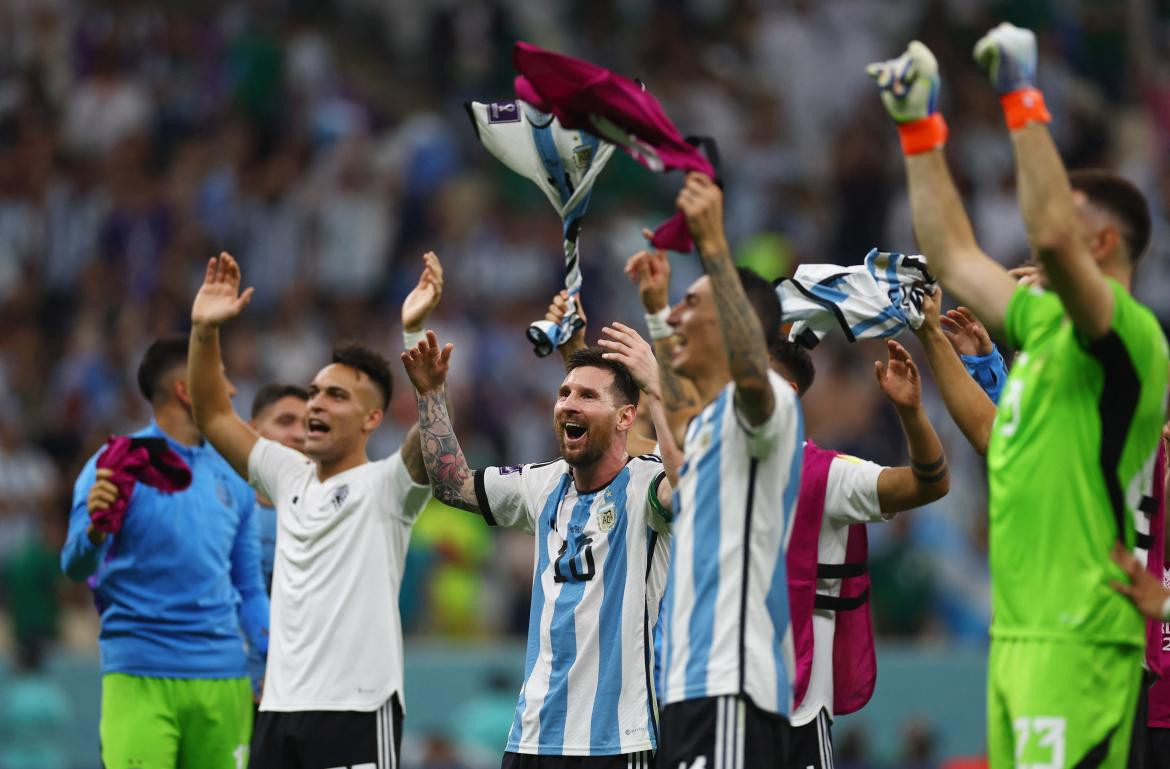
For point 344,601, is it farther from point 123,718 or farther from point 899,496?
point 899,496

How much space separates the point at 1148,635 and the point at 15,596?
9.88 meters

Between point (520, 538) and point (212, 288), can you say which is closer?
point (212, 288)

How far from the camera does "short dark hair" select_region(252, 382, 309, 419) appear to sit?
9.48 metres

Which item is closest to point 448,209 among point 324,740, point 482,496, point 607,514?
point 482,496

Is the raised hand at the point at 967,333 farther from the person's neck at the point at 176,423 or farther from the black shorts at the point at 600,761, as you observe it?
the person's neck at the point at 176,423

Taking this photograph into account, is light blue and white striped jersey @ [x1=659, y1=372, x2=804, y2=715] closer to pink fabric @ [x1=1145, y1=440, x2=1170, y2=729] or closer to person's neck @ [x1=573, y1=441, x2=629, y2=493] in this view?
pink fabric @ [x1=1145, y1=440, x2=1170, y2=729]

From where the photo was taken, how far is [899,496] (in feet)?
22.0

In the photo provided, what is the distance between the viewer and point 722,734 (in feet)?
18.1

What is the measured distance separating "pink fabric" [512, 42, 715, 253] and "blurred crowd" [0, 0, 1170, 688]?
29.3ft

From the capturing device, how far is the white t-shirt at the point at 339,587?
7.55 m

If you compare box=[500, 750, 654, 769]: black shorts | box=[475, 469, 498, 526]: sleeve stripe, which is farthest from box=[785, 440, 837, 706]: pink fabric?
box=[475, 469, 498, 526]: sleeve stripe

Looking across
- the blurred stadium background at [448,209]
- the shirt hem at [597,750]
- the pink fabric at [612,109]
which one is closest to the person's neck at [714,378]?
the pink fabric at [612,109]

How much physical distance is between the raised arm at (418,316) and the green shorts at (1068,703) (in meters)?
3.17

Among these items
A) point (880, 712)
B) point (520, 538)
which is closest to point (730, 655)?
point (880, 712)
